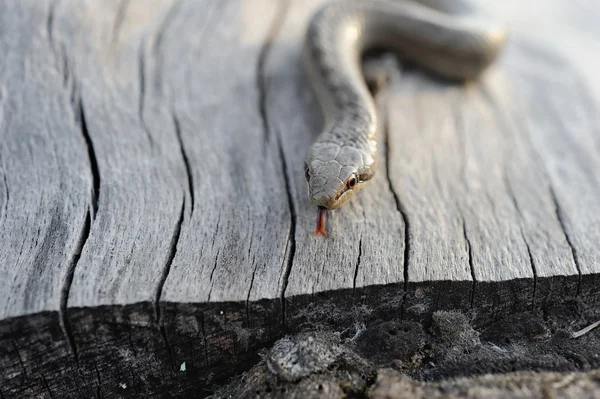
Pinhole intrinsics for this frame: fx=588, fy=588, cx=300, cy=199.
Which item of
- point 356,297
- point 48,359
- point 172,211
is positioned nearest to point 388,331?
point 356,297

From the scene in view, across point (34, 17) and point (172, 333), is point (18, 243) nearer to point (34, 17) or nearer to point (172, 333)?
point (172, 333)

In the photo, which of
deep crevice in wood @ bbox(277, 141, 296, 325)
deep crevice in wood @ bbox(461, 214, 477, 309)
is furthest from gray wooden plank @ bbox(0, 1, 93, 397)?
deep crevice in wood @ bbox(461, 214, 477, 309)

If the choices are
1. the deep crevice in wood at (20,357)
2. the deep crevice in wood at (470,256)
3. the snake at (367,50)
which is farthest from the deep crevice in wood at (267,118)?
the deep crevice in wood at (20,357)

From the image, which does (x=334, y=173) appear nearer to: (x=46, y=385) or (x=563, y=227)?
(x=563, y=227)

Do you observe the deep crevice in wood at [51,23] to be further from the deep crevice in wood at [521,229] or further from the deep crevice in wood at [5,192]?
the deep crevice in wood at [521,229]

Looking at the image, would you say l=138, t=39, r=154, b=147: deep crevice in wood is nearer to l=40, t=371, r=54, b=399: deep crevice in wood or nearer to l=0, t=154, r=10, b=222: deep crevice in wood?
l=0, t=154, r=10, b=222: deep crevice in wood

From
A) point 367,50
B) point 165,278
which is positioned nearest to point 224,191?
point 165,278

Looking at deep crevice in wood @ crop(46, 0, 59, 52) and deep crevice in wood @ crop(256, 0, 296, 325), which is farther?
deep crevice in wood @ crop(46, 0, 59, 52)
